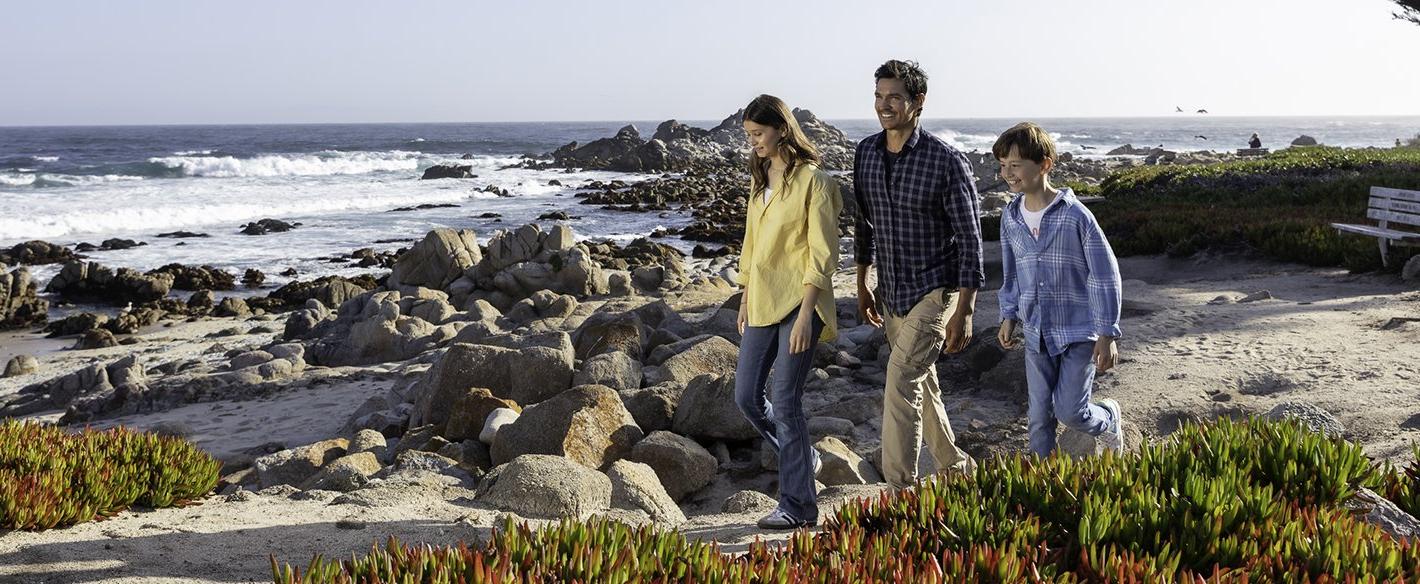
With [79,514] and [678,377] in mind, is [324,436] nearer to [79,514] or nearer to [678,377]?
[678,377]

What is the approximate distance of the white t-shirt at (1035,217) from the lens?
4.63 m

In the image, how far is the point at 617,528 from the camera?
3.41 m

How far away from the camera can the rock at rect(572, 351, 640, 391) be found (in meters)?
8.46

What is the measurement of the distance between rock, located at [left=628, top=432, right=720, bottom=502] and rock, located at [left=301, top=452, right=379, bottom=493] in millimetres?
1566

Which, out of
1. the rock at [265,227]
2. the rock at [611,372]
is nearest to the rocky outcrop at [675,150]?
the rock at [265,227]

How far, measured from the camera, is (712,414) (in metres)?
7.21

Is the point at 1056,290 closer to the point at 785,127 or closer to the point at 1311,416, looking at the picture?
the point at 785,127

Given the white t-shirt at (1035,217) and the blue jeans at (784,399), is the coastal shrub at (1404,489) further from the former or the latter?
the blue jeans at (784,399)

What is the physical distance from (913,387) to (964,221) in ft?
2.43

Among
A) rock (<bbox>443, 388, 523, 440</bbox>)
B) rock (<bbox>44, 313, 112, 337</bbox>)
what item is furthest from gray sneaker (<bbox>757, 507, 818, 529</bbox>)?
rock (<bbox>44, 313, 112, 337</bbox>)

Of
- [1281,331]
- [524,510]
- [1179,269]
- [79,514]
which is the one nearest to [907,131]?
[524,510]

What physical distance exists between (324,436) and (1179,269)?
10.3 m

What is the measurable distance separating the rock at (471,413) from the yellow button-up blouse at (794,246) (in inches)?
136

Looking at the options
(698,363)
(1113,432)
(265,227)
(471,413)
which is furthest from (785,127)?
(265,227)
